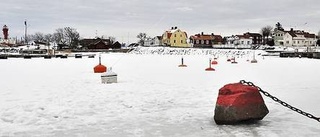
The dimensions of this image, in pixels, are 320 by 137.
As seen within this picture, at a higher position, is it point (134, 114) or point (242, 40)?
point (242, 40)

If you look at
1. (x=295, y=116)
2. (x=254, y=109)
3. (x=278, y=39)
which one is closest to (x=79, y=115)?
(x=254, y=109)

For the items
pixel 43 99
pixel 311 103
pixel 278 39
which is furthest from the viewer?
pixel 278 39

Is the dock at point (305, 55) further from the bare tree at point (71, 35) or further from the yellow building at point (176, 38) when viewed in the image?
the bare tree at point (71, 35)

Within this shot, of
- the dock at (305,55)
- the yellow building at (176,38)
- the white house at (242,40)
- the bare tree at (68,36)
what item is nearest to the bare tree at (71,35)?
the bare tree at (68,36)

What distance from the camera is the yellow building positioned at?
345 ft

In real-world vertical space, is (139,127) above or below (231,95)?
below

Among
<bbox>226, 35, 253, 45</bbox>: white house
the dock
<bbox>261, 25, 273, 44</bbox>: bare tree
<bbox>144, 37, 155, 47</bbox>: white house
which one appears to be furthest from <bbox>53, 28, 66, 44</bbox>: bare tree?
the dock

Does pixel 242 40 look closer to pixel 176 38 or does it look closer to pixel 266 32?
pixel 266 32

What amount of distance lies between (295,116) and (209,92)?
461cm

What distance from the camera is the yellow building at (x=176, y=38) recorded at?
105 metres

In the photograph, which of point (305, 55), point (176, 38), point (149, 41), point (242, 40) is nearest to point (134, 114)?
point (305, 55)

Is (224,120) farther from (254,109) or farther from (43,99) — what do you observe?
(43,99)

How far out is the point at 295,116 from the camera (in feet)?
27.6

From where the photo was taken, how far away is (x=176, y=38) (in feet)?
347
